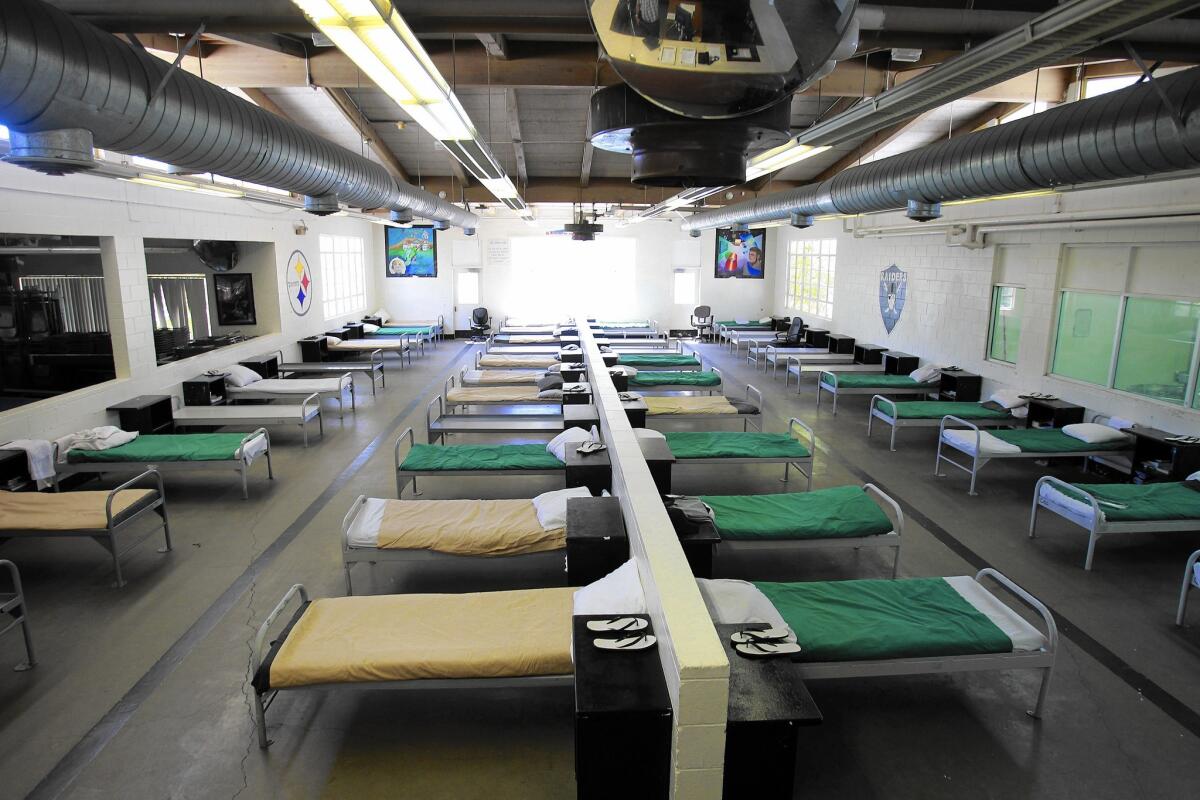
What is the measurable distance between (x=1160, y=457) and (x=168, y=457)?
10606mm

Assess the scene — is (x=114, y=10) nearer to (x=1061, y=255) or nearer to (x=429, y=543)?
(x=429, y=543)

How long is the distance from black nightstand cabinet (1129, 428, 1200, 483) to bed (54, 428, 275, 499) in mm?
9662

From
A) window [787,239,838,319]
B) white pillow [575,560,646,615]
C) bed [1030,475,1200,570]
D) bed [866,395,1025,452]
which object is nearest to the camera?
white pillow [575,560,646,615]

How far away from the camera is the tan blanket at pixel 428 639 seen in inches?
146

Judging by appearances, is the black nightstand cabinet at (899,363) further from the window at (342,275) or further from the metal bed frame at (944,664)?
the window at (342,275)

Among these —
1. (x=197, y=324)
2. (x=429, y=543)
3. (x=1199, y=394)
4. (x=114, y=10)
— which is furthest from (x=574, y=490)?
(x=197, y=324)

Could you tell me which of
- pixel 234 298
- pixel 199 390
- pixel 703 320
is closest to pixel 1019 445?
pixel 199 390

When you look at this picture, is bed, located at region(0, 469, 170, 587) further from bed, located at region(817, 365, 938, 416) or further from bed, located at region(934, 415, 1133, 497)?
bed, located at region(817, 365, 938, 416)

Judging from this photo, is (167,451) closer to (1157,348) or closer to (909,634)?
(909,634)

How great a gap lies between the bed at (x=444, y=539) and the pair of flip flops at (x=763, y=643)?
83.3 inches

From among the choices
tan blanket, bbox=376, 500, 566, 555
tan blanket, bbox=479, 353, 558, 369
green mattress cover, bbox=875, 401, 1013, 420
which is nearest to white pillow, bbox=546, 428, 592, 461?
tan blanket, bbox=376, 500, 566, 555

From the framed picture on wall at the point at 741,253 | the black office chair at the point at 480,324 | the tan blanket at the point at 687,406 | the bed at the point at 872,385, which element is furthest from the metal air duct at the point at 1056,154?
the black office chair at the point at 480,324

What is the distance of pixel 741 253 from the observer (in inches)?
837

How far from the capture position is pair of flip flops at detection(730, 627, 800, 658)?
3188mm
